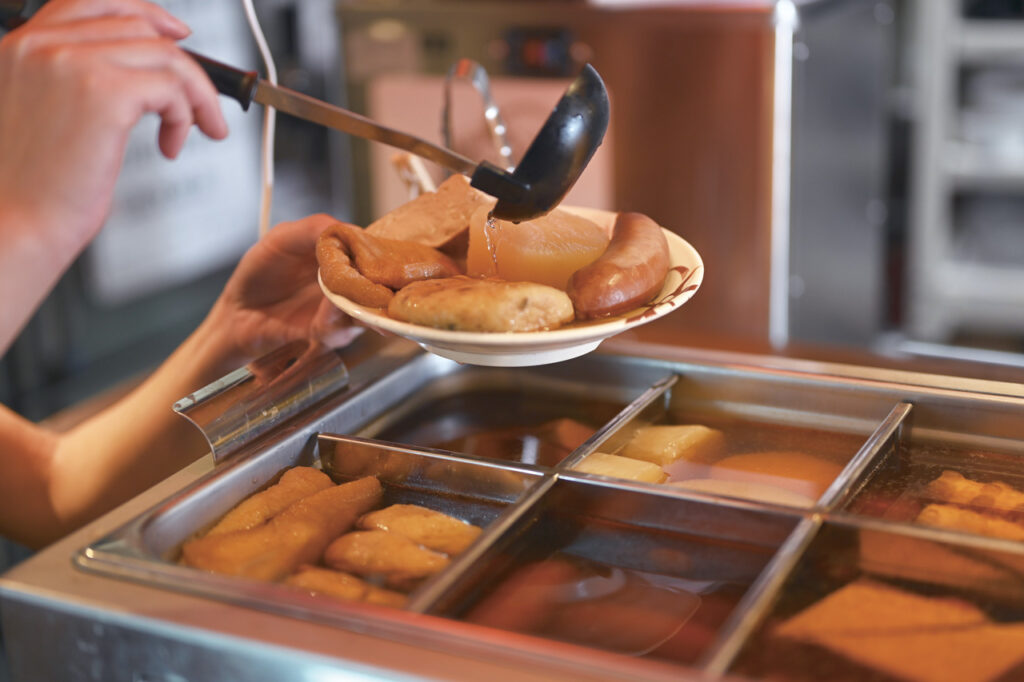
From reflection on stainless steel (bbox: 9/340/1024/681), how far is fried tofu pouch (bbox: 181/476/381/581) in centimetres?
5

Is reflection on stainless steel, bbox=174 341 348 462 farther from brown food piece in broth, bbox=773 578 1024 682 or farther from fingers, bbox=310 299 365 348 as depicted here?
brown food piece in broth, bbox=773 578 1024 682

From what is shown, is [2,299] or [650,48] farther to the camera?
[650,48]

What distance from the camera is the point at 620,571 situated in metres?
0.96

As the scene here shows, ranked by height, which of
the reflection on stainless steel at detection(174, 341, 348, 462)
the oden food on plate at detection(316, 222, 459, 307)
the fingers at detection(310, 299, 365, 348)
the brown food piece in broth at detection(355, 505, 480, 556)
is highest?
the oden food on plate at detection(316, 222, 459, 307)

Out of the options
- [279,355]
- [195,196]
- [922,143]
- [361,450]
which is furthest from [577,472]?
[922,143]

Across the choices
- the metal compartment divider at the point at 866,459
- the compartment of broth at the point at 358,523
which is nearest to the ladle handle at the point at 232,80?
the compartment of broth at the point at 358,523

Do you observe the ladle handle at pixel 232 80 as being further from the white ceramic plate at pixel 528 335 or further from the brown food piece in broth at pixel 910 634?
the brown food piece in broth at pixel 910 634

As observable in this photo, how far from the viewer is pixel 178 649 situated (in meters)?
0.79

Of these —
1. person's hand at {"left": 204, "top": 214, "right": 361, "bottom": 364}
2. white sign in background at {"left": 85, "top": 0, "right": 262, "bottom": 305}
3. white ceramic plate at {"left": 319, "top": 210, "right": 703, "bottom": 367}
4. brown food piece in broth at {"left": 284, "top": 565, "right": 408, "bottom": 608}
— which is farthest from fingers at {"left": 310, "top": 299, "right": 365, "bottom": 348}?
white sign in background at {"left": 85, "top": 0, "right": 262, "bottom": 305}

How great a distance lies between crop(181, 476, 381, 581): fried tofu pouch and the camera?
92 centimetres

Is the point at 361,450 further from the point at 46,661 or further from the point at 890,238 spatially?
the point at 890,238

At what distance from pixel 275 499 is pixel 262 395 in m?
0.14

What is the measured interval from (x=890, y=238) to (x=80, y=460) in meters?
3.41

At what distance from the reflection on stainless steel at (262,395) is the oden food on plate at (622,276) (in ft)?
1.07
